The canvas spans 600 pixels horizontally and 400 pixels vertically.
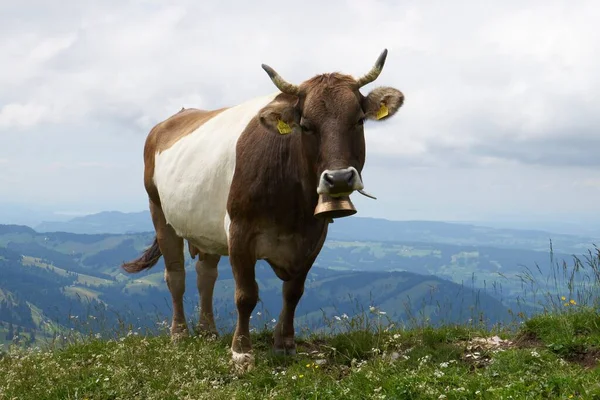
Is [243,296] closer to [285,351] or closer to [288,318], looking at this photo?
[288,318]

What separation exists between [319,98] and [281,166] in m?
1.08

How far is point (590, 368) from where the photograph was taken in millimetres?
6434

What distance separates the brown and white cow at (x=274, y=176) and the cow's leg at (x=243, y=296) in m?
0.01

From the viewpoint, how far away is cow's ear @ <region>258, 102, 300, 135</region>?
24.4ft

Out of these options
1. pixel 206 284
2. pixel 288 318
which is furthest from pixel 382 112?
pixel 206 284

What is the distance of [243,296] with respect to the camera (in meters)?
8.06

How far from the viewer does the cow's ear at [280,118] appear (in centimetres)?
744

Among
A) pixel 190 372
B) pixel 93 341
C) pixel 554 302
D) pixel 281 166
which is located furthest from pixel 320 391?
pixel 93 341

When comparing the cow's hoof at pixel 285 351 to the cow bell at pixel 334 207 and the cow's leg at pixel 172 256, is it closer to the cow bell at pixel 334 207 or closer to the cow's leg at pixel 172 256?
the cow bell at pixel 334 207

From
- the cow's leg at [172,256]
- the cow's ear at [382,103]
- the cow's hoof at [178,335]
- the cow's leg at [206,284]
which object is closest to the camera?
the cow's ear at [382,103]

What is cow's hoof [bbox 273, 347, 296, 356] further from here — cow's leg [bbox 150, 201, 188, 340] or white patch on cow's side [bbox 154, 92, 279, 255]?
cow's leg [bbox 150, 201, 188, 340]

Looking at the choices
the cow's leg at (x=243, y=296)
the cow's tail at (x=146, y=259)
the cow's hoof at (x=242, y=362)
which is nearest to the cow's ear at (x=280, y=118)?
the cow's leg at (x=243, y=296)

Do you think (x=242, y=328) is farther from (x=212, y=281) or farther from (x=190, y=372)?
A: (x=212, y=281)

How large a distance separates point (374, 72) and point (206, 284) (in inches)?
206
